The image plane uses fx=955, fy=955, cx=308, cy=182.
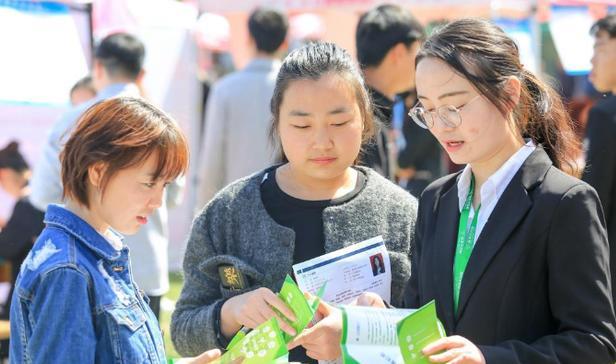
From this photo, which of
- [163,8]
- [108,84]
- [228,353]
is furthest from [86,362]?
[163,8]

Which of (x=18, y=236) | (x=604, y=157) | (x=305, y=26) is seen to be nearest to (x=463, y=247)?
(x=604, y=157)

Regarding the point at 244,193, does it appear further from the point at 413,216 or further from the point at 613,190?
the point at 613,190

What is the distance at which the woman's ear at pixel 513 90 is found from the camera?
2.14m

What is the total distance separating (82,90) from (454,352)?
15.6 ft

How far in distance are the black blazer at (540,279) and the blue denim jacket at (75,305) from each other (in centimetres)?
70

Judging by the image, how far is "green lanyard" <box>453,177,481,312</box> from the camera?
2.13 meters

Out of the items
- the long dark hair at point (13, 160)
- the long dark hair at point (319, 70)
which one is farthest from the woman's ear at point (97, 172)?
the long dark hair at point (13, 160)

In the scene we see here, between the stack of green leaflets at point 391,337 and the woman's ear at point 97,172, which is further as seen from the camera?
the woman's ear at point 97,172

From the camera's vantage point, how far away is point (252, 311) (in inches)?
88.4

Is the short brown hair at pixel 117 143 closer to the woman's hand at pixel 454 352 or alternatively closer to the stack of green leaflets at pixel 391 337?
the stack of green leaflets at pixel 391 337

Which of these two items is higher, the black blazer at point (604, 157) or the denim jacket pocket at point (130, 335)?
the denim jacket pocket at point (130, 335)

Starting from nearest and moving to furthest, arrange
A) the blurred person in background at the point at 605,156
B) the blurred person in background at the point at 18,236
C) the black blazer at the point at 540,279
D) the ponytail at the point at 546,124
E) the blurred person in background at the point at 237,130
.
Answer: the black blazer at the point at 540,279 → the ponytail at the point at 546,124 → the blurred person in background at the point at 605,156 → the blurred person in background at the point at 18,236 → the blurred person in background at the point at 237,130

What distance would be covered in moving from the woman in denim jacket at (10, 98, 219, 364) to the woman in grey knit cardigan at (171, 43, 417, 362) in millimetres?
346

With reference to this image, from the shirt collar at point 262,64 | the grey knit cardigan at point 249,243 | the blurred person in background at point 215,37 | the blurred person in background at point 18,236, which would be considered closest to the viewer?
the grey knit cardigan at point 249,243
